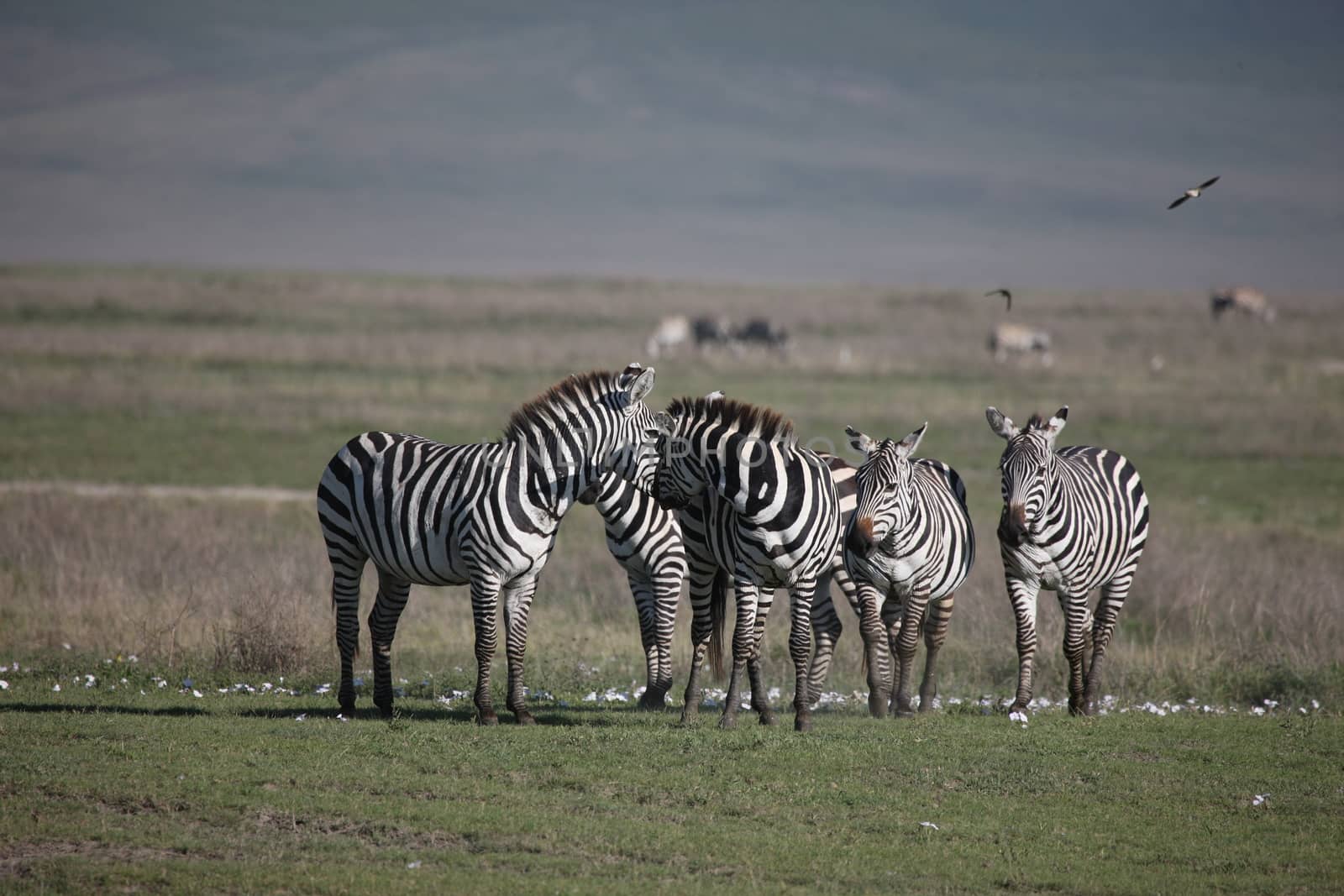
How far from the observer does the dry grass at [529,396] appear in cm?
1376

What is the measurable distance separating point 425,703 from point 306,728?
61.9 inches

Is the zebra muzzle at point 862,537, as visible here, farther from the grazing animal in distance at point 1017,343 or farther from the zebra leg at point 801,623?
the grazing animal in distance at point 1017,343

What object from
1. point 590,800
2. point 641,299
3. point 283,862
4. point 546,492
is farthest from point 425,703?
point 641,299

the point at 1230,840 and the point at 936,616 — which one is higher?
the point at 936,616

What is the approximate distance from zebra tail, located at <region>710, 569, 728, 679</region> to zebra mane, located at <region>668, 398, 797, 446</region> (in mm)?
1491

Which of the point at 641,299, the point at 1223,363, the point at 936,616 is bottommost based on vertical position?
the point at 936,616

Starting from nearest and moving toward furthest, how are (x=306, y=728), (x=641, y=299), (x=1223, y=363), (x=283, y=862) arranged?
(x=283, y=862)
(x=306, y=728)
(x=1223, y=363)
(x=641, y=299)

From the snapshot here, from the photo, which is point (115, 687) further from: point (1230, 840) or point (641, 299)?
point (641, 299)

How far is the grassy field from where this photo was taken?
24.1ft

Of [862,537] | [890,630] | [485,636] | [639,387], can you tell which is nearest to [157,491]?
[485,636]

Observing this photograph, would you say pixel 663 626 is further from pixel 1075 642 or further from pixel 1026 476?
pixel 1075 642

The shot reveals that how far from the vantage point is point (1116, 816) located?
8320 millimetres

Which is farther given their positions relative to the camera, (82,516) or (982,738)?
(82,516)

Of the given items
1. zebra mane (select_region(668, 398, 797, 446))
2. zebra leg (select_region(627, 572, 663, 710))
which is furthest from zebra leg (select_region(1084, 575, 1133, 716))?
zebra leg (select_region(627, 572, 663, 710))
